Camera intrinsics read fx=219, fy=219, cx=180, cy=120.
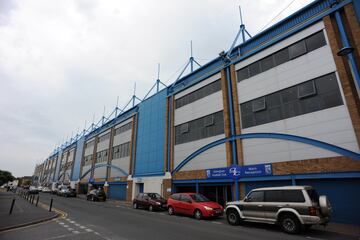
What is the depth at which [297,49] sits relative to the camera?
15.0 metres

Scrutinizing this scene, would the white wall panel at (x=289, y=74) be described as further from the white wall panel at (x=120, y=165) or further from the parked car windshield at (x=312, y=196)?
the white wall panel at (x=120, y=165)

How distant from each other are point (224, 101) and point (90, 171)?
113 feet

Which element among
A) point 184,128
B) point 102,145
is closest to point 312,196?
point 184,128

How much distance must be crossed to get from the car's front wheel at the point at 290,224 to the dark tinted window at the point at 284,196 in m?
0.66

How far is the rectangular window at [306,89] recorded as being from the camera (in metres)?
13.6

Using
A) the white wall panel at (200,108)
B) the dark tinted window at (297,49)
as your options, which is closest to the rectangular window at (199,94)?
the white wall panel at (200,108)

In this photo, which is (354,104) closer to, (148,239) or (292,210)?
(292,210)

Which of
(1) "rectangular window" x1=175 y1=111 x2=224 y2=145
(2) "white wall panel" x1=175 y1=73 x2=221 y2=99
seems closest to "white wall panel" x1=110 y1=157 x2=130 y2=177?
(1) "rectangular window" x1=175 y1=111 x2=224 y2=145

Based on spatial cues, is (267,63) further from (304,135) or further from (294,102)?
(304,135)

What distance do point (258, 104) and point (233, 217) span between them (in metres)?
8.79

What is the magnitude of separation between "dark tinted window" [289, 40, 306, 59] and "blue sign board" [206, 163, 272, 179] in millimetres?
7686

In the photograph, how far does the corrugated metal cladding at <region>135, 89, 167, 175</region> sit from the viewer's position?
25716 millimetres

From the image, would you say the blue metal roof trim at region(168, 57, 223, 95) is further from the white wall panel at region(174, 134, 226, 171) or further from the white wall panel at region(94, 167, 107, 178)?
the white wall panel at region(94, 167, 107, 178)

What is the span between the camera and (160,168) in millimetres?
24766
